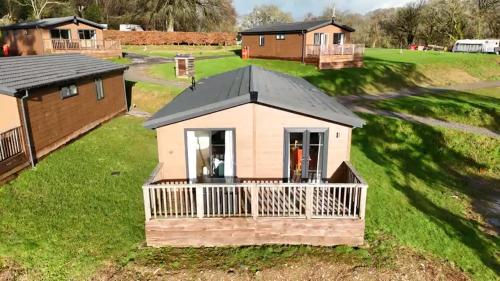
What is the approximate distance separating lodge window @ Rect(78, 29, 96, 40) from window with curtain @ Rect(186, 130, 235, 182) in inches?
1486

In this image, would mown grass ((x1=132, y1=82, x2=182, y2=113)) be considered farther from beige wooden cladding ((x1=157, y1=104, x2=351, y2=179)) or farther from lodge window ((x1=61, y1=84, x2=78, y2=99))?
beige wooden cladding ((x1=157, y1=104, x2=351, y2=179))

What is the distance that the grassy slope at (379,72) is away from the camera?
32.6m

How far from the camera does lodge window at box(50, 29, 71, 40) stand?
41.3m

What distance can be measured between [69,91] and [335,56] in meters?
25.0

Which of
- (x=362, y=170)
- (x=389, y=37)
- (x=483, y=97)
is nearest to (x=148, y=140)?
(x=362, y=170)

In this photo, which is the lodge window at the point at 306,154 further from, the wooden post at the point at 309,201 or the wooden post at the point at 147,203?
the wooden post at the point at 147,203

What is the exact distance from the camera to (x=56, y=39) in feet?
129

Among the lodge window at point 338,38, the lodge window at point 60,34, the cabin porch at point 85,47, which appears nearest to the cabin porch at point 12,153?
the cabin porch at point 85,47

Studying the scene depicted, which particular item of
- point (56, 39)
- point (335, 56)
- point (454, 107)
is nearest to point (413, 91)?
point (335, 56)

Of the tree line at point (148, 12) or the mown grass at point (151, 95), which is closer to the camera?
the mown grass at point (151, 95)

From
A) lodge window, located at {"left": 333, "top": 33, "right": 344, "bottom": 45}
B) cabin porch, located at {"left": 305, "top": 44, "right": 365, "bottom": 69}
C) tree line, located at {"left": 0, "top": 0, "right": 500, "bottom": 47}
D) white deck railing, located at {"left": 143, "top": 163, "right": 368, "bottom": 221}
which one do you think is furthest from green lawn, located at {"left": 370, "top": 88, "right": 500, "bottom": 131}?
tree line, located at {"left": 0, "top": 0, "right": 500, "bottom": 47}

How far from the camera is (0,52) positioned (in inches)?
1736

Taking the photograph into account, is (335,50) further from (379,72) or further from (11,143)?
(11,143)

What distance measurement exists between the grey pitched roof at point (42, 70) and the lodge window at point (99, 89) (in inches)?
26.5
